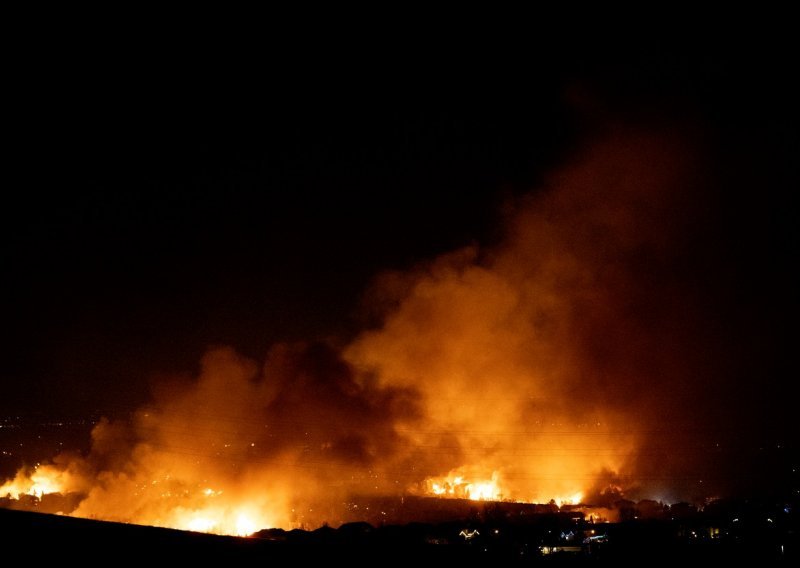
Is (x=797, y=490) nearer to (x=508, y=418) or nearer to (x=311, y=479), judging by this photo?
(x=508, y=418)

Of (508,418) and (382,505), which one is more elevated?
(508,418)

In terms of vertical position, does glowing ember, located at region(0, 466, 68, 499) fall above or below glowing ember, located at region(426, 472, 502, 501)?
above

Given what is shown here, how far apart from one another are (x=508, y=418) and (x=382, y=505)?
1080 cm

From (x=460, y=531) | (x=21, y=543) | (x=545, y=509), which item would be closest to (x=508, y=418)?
(x=545, y=509)

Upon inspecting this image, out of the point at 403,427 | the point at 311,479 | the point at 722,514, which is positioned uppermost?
the point at 403,427

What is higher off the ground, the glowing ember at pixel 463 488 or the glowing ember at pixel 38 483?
the glowing ember at pixel 38 483

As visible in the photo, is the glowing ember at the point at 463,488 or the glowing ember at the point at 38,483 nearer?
the glowing ember at the point at 463,488

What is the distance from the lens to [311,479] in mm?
37750

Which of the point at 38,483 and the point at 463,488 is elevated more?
the point at 38,483

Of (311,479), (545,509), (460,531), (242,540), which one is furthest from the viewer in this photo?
(311,479)

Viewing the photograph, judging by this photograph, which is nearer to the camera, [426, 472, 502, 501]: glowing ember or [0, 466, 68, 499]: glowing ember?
[426, 472, 502, 501]: glowing ember

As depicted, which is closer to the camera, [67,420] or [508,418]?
[508,418]

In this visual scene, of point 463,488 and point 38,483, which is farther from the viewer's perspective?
point 38,483

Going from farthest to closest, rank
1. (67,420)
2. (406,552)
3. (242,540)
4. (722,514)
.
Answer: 1. (67,420)
2. (722,514)
3. (406,552)
4. (242,540)
